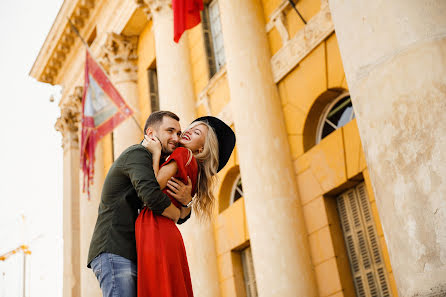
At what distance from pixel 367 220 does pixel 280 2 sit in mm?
4993

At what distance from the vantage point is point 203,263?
11.8 meters

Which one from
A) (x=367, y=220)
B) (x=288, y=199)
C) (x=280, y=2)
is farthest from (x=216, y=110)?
(x=367, y=220)

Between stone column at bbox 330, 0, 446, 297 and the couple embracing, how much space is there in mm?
1353

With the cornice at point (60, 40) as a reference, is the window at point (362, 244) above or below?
below

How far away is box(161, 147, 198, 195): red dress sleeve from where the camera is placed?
3.71m

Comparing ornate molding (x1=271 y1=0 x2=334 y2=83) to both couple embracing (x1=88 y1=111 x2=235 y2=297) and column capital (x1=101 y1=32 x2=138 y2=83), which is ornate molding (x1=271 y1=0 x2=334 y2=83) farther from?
column capital (x1=101 y1=32 x2=138 y2=83)

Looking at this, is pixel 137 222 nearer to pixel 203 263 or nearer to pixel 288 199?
pixel 288 199

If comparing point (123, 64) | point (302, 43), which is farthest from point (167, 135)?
point (123, 64)

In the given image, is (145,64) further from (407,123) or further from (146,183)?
(146,183)

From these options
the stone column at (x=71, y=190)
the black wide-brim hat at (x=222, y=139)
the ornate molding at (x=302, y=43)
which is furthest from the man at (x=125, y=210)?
the stone column at (x=71, y=190)

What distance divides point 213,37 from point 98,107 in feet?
12.4

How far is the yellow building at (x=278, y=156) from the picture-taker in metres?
9.00

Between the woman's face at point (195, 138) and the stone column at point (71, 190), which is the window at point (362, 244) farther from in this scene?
the stone column at point (71, 190)

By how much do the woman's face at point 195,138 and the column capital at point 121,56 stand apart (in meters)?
14.4
